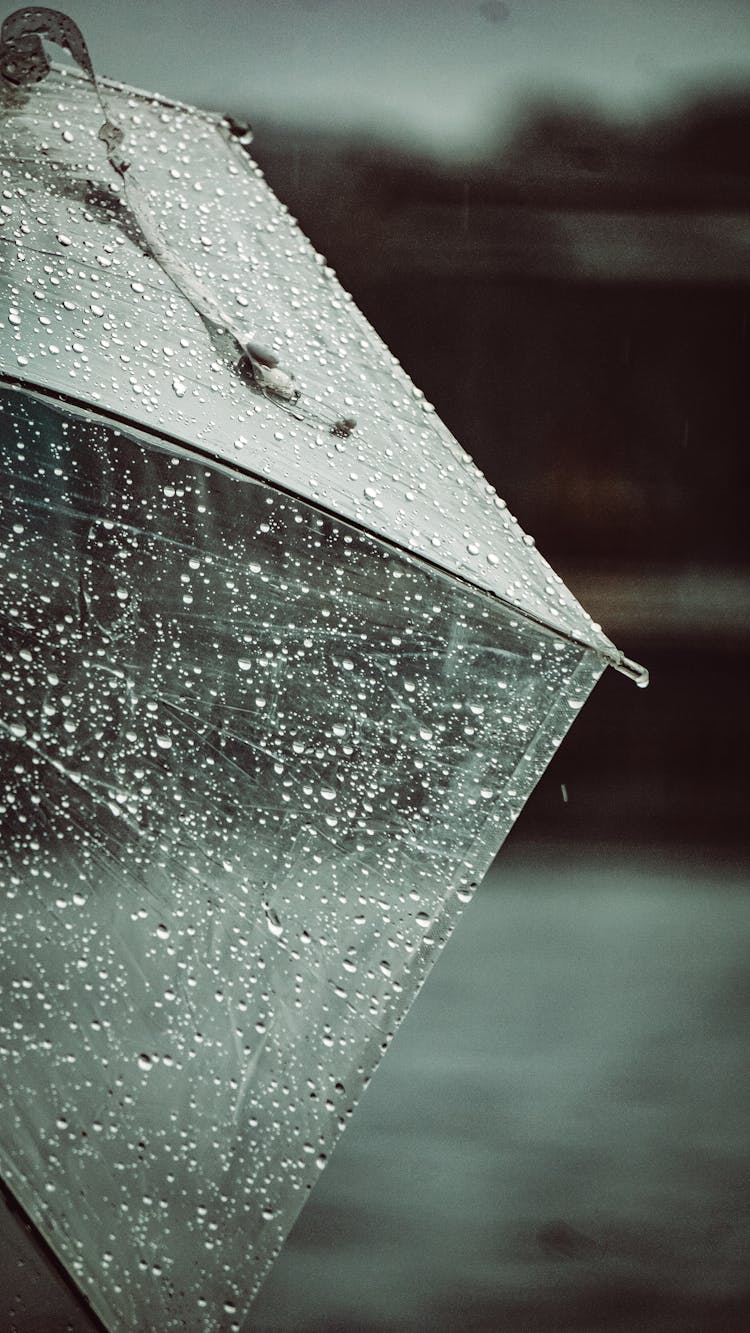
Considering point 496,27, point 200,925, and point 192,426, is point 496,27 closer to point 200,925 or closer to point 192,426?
point 192,426

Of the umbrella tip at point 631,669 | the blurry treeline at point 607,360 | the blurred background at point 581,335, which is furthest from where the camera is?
the blurry treeline at point 607,360

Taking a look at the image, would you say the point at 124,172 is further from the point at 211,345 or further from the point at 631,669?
the point at 631,669

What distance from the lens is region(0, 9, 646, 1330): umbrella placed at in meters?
0.82

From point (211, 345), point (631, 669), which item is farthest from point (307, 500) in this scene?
point (631, 669)

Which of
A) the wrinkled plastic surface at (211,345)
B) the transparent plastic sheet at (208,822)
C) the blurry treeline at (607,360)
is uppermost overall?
the blurry treeline at (607,360)

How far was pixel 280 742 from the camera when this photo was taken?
88cm

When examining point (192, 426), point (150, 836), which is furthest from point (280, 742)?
point (192, 426)

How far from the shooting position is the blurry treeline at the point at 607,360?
2.37 metres

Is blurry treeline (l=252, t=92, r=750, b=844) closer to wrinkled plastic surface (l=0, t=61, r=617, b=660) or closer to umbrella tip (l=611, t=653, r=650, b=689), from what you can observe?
wrinkled plastic surface (l=0, t=61, r=617, b=660)

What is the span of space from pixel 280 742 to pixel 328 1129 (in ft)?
0.95

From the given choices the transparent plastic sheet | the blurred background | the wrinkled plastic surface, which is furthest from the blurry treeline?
the transparent plastic sheet

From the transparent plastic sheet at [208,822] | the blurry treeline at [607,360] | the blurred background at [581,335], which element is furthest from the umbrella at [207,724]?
the blurry treeline at [607,360]

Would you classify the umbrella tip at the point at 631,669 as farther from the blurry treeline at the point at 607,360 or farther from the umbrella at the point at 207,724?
the blurry treeline at the point at 607,360

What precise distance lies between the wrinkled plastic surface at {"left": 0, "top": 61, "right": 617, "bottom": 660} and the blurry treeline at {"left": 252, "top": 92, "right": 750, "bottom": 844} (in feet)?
4.86
